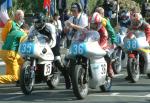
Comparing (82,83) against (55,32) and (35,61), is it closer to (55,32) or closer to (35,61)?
(35,61)

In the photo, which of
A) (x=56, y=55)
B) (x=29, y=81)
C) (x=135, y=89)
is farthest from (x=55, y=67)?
(x=135, y=89)

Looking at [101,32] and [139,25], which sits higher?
[139,25]

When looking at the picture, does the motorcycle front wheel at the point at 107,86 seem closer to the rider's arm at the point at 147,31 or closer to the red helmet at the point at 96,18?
the red helmet at the point at 96,18

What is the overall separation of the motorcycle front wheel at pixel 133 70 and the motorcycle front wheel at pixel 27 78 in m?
3.03

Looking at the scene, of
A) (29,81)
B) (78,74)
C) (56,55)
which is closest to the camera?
(78,74)

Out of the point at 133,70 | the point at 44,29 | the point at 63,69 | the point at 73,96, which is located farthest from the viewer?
the point at 133,70

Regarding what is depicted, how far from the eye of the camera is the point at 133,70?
1404cm

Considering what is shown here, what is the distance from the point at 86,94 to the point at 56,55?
1520 mm

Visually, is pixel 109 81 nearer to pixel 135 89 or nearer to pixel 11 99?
pixel 135 89

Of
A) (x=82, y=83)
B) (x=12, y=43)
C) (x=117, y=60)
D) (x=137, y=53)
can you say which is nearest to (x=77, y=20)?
(x=82, y=83)

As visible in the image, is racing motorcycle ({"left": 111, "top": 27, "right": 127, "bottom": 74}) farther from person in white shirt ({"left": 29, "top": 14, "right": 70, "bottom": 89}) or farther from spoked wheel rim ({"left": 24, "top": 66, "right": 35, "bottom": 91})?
spoked wheel rim ({"left": 24, "top": 66, "right": 35, "bottom": 91})

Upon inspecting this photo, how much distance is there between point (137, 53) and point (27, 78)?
3682 mm

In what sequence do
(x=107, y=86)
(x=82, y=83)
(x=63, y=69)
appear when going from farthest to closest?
(x=63, y=69) → (x=107, y=86) → (x=82, y=83)

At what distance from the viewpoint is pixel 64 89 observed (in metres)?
12.8
